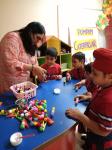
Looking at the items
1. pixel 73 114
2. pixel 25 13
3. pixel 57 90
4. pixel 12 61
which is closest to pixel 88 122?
pixel 73 114

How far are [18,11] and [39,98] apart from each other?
2.26m

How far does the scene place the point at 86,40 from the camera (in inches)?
173

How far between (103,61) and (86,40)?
3.39 meters

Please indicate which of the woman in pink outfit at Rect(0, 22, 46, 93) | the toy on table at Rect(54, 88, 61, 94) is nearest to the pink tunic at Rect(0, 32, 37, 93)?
the woman in pink outfit at Rect(0, 22, 46, 93)

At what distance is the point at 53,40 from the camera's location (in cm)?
354

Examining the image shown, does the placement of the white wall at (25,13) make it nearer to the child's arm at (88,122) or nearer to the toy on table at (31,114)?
the toy on table at (31,114)

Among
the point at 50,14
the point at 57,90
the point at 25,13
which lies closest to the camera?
the point at 57,90

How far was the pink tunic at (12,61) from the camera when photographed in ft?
5.08

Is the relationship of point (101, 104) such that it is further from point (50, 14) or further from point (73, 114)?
point (50, 14)

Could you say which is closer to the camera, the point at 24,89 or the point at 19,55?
the point at 24,89

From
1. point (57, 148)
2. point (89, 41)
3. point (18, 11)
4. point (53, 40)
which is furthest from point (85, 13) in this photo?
point (57, 148)

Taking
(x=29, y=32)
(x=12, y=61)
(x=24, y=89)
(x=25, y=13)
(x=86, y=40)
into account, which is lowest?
(x=86, y=40)

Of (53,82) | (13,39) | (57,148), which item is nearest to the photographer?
(57,148)

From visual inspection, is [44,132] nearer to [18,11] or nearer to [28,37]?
[28,37]
